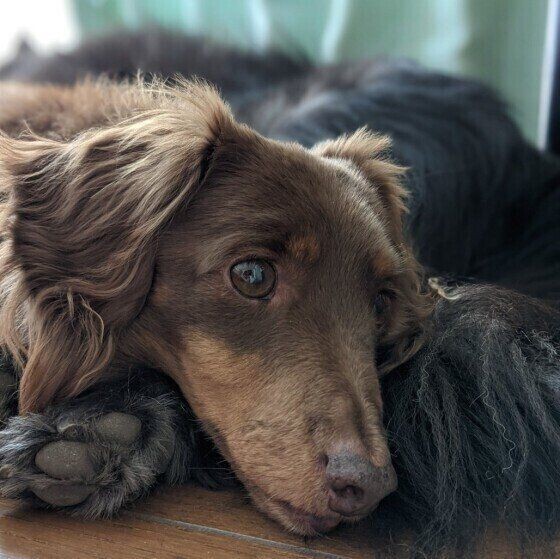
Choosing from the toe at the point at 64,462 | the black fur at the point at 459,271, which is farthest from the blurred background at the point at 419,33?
the toe at the point at 64,462

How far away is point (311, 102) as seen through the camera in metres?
3.20

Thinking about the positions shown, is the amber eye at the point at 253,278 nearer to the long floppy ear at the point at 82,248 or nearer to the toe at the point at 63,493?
the long floppy ear at the point at 82,248

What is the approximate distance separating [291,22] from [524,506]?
122 inches

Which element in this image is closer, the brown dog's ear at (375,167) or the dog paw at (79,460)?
the dog paw at (79,460)

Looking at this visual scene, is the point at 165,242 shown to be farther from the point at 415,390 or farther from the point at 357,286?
the point at 415,390

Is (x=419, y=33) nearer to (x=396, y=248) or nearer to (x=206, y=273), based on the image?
(x=396, y=248)

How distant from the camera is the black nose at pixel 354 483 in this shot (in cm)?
144

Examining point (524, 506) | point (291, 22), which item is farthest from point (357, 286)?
point (291, 22)

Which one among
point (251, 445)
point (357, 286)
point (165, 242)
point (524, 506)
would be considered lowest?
point (524, 506)

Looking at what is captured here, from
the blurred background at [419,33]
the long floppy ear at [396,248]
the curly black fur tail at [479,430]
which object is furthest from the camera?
the blurred background at [419,33]

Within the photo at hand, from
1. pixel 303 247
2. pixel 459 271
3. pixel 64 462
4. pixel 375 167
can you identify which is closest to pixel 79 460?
pixel 64 462

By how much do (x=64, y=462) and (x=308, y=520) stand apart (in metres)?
0.47

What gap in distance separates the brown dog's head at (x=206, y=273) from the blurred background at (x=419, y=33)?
185 centimetres

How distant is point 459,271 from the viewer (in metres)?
2.92
